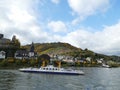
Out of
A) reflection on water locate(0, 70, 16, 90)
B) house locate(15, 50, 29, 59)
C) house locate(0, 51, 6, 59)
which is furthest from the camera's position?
house locate(15, 50, 29, 59)

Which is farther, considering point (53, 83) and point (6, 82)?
point (53, 83)

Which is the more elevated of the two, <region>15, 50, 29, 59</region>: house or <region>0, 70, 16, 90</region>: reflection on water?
<region>15, 50, 29, 59</region>: house

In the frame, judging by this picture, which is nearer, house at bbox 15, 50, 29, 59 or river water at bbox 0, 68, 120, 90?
river water at bbox 0, 68, 120, 90

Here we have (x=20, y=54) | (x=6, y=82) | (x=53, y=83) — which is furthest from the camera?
(x=20, y=54)

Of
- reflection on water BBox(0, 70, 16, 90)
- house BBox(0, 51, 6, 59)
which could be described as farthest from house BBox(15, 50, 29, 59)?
reflection on water BBox(0, 70, 16, 90)

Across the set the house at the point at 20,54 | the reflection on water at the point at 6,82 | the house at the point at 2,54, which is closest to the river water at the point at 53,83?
the reflection on water at the point at 6,82

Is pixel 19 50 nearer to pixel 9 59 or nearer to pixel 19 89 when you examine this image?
pixel 9 59

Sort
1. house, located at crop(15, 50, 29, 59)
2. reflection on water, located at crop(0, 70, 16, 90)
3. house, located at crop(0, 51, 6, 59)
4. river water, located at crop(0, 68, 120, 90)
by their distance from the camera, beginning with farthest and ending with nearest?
1. house, located at crop(15, 50, 29, 59)
2. house, located at crop(0, 51, 6, 59)
3. river water, located at crop(0, 68, 120, 90)
4. reflection on water, located at crop(0, 70, 16, 90)

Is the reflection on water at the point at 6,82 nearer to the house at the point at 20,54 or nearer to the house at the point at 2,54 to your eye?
the house at the point at 2,54

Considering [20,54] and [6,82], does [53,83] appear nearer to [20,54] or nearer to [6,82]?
[6,82]

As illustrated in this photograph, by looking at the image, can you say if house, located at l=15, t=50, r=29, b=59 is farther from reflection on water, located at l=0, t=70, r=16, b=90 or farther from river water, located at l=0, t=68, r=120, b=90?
reflection on water, located at l=0, t=70, r=16, b=90

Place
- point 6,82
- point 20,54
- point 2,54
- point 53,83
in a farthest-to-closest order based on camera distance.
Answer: point 20,54, point 2,54, point 53,83, point 6,82

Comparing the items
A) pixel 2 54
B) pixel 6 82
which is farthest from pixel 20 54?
pixel 6 82

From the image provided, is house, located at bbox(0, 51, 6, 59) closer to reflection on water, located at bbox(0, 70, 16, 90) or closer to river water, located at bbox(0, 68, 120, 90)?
river water, located at bbox(0, 68, 120, 90)
